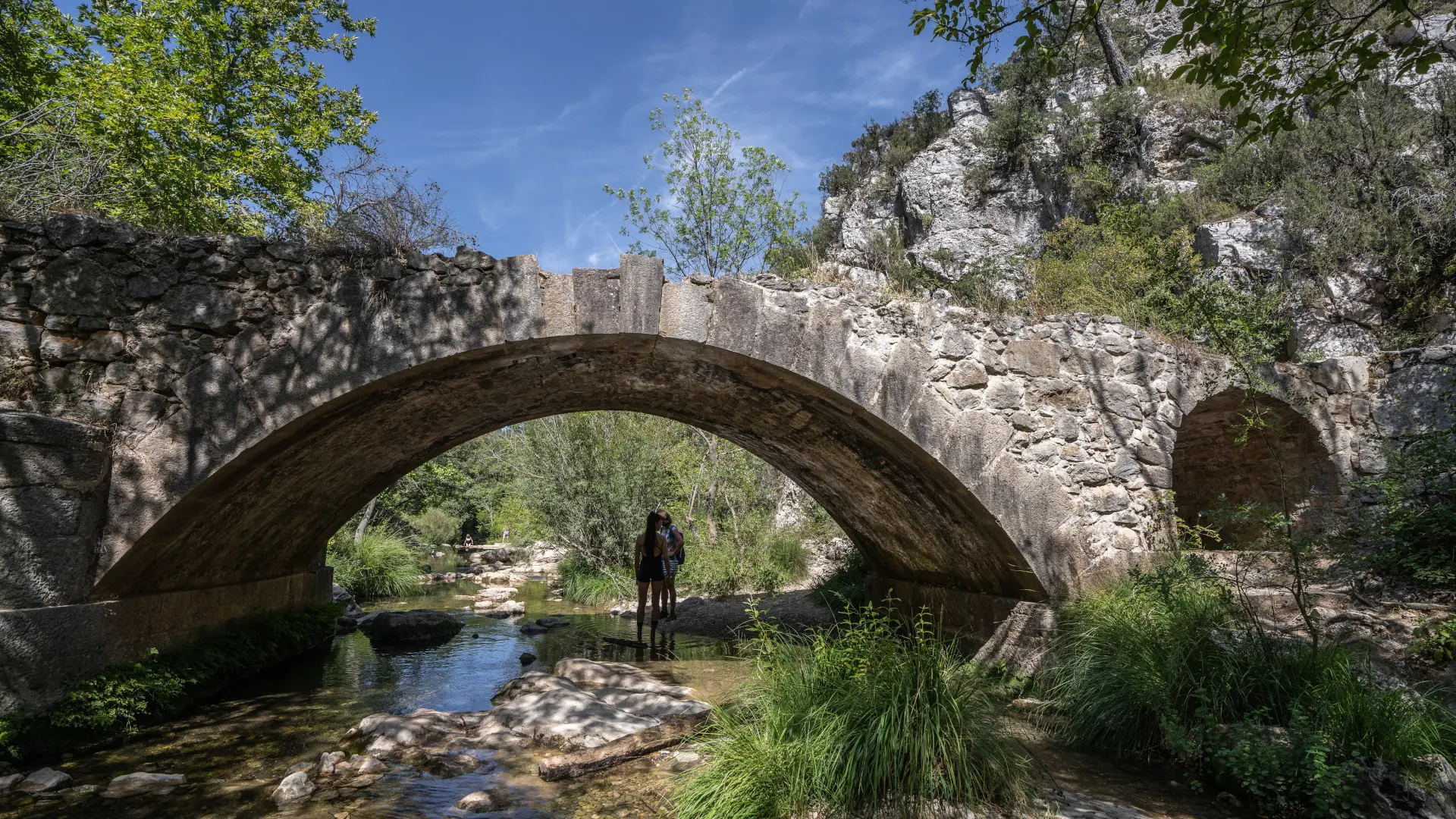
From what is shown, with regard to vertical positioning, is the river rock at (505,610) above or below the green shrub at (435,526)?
below

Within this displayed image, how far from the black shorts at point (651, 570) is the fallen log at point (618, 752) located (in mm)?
4370

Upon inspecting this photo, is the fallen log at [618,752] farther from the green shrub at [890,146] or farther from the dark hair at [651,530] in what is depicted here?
the green shrub at [890,146]

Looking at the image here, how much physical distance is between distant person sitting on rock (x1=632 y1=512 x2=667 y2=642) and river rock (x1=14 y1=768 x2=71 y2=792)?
18.5 ft

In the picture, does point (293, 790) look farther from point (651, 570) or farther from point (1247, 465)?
point (1247, 465)

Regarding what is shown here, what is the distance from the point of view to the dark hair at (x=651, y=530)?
29.8 feet

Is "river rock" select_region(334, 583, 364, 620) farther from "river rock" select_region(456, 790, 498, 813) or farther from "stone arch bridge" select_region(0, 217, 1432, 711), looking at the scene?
"river rock" select_region(456, 790, 498, 813)

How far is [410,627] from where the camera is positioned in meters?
8.81

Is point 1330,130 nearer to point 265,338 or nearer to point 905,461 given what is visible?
point 905,461

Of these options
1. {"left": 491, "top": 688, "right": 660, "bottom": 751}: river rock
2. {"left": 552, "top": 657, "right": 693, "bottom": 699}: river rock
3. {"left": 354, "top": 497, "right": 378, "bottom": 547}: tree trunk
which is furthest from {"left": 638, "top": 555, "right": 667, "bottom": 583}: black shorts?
{"left": 354, "top": 497, "right": 378, "bottom": 547}: tree trunk

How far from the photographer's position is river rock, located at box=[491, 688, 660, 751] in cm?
468

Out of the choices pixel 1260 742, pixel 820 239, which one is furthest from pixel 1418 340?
pixel 820 239

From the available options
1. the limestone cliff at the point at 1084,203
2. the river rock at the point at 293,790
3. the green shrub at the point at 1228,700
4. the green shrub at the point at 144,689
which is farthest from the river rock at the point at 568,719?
the limestone cliff at the point at 1084,203

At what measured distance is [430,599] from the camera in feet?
43.7

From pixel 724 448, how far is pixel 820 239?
1174cm
